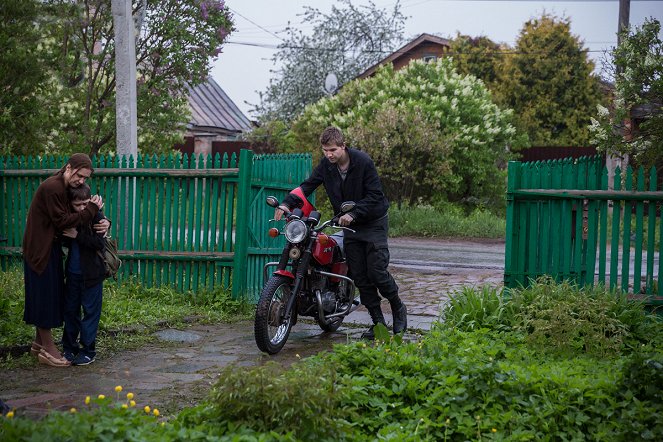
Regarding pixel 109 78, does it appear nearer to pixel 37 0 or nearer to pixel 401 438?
pixel 37 0

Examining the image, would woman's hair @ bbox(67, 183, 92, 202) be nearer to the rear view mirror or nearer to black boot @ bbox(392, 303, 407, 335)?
the rear view mirror

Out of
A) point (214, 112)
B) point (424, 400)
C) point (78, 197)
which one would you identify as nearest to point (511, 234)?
point (424, 400)

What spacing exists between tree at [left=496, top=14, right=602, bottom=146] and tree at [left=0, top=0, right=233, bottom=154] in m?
17.6

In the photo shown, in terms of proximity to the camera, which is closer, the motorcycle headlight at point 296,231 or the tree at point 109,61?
the motorcycle headlight at point 296,231

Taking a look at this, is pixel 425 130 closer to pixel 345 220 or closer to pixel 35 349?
pixel 345 220

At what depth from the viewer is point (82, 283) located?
6707 millimetres

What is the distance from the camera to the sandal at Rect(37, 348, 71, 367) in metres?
6.61

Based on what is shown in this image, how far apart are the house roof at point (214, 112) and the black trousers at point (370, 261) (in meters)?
26.2

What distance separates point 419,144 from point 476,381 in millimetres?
15914

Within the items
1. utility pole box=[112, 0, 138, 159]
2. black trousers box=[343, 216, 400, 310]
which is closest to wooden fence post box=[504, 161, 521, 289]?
black trousers box=[343, 216, 400, 310]

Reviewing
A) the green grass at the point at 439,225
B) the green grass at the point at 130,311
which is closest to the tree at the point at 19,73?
the green grass at the point at 130,311

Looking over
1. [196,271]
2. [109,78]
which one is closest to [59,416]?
[196,271]

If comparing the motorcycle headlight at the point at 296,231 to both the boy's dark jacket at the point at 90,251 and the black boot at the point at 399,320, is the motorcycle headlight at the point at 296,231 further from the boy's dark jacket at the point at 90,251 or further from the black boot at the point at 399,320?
the boy's dark jacket at the point at 90,251

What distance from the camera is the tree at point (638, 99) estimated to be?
353 inches
